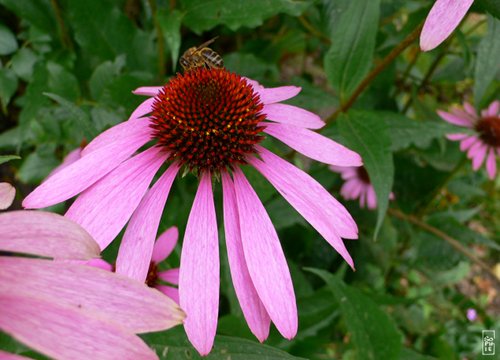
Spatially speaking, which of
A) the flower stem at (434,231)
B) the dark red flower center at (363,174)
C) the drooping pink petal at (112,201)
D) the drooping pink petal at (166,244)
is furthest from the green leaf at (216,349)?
the dark red flower center at (363,174)

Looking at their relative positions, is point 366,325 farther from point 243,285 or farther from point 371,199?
point 371,199

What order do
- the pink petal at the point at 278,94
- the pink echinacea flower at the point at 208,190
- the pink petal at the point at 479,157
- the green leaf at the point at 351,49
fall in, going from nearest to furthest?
the pink echinacea flower at the point at 208,190 < the pink petal at the point at 278,94 < the green leaf at the point at 351,49 < the pink petal at the point at 479,157

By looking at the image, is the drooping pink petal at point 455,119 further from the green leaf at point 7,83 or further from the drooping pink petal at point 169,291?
the green leaf at point 7,83

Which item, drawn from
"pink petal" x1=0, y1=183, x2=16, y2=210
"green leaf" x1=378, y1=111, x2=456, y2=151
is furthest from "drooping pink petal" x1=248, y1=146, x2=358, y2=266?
"green leaf" x1=378, y1=111, x2=456, y2=151

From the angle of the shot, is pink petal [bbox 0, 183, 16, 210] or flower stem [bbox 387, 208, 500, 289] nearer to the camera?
pink petal [bbox 0, 183, 16, 210]

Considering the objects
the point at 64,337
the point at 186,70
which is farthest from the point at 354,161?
the point at 64,337

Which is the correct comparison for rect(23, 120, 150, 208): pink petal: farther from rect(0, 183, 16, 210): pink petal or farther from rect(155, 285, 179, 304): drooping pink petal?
rect(155, 285, 179, 304): drooping pink petal
